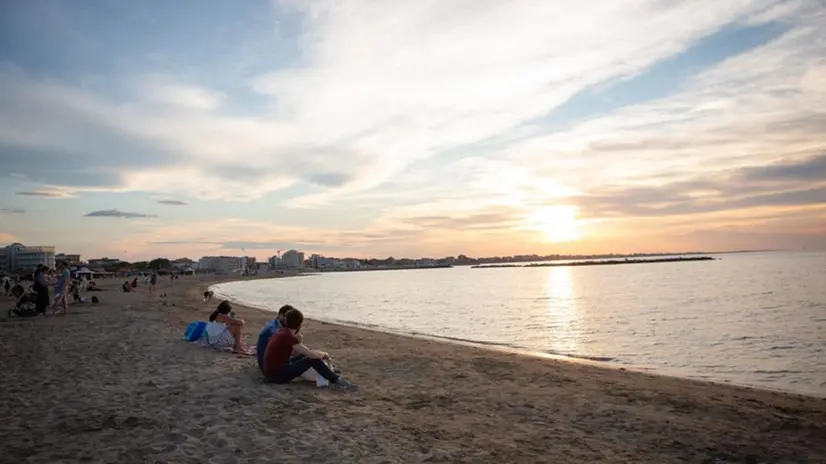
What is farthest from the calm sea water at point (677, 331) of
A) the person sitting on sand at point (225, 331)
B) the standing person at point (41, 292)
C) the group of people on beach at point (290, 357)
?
the standing person at point (41, 292)

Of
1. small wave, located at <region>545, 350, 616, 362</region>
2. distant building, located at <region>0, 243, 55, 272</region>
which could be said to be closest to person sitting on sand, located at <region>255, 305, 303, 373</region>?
small wave, located at <region>545, 350, 616, 362</region>

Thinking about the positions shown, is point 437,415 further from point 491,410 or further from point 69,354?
point 69,354

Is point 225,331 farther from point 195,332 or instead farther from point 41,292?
point 41,292

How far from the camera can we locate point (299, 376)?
988 cm

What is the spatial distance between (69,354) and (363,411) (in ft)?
26.7

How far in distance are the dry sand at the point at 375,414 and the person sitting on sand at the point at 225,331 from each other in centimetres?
39

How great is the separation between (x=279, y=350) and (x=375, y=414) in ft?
8.25

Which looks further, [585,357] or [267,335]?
[585,357]

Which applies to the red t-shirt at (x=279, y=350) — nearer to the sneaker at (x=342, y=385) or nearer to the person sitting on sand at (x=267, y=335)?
the person sitting on sand at (x=267, y=335)

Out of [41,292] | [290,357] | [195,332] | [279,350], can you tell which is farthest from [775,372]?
[41,292]

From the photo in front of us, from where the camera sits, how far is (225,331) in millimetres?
13625

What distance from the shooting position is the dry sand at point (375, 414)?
21.1ft

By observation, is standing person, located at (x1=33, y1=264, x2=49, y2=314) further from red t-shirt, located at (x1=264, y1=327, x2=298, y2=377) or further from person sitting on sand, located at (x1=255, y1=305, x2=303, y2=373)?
red t-shirt, located at (x1=264, y1=327, x2=298, y2=377)

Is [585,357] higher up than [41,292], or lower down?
lower down
